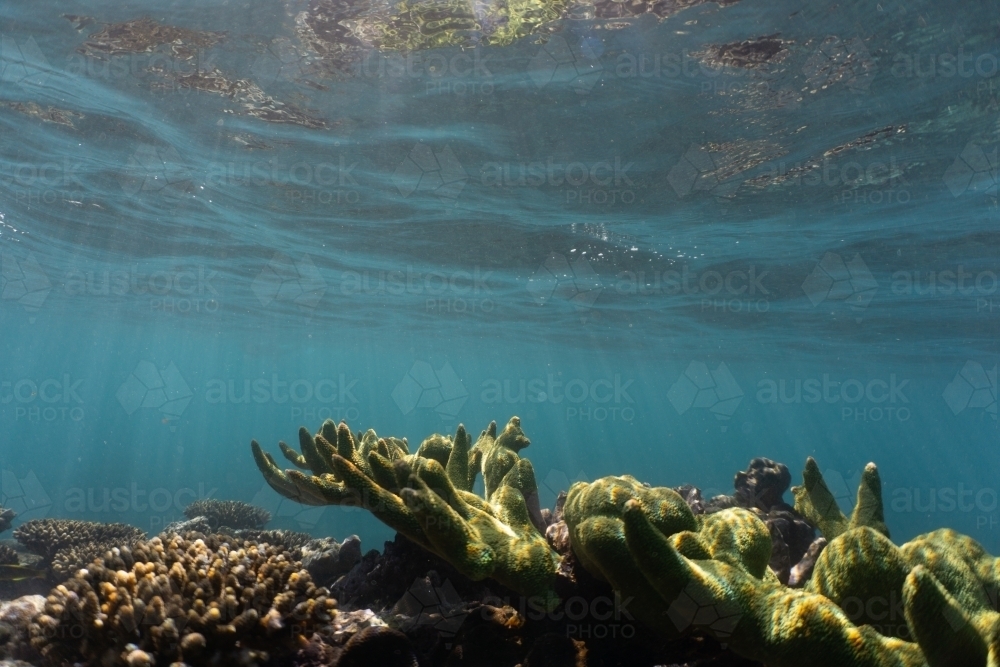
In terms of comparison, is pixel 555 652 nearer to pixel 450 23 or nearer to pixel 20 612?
pixel 20 612

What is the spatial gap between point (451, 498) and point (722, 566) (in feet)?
6.62

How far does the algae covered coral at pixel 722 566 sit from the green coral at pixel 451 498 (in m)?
0.01

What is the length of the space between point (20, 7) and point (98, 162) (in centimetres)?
790

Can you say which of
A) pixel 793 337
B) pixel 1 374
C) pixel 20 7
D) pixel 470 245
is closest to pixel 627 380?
pixel 793 337

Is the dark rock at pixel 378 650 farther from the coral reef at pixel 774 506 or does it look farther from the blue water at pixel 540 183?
the blue water at pixel 540 183

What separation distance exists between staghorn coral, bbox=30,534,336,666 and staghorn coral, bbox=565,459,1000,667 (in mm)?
2138

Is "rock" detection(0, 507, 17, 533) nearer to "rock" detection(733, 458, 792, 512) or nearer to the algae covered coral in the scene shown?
the algae covered coral

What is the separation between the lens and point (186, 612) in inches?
150

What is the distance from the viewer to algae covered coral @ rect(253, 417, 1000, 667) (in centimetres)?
283

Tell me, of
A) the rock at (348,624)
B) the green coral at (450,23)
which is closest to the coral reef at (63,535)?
the rock at (348,624)

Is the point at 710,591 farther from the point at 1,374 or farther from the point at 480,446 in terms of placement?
the point at 1,374

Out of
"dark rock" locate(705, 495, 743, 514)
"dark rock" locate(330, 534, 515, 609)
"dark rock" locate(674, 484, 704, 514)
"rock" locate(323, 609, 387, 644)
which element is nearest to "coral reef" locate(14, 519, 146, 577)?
"dark rock" locate(330, 534, 515, 609)

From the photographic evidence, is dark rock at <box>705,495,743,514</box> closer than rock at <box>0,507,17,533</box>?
Yes

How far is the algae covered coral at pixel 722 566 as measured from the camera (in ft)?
9.30
